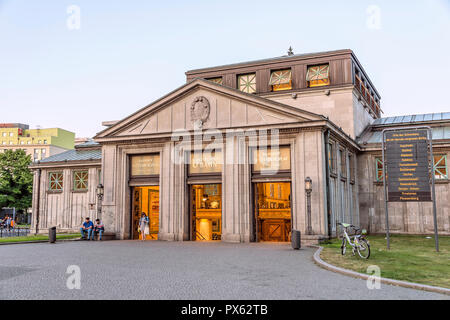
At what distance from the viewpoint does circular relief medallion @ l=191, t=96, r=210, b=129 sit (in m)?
27.8

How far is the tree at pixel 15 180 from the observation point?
66.4m

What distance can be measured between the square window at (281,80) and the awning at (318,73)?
1.57 meters

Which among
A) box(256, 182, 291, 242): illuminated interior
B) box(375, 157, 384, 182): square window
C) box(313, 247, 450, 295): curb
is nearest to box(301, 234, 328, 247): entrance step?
box(313, 247, 450, 295): curb

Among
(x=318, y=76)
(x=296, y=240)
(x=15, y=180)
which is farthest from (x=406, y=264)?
(x=15, y=180)

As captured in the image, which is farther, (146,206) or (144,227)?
(146,206)

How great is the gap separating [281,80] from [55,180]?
21.6 m

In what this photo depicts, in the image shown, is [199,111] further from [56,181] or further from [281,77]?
[56,181]

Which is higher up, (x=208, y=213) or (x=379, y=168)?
(x=379, y=168)

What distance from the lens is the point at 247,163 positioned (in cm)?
2603

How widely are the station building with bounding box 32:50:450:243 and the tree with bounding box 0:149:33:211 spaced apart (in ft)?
105

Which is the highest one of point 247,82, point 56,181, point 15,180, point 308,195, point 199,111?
point 247,82

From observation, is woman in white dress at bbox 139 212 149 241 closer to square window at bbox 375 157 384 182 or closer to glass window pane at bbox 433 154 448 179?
square window at bbox 375 157 384 182

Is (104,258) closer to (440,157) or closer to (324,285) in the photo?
(324,285)

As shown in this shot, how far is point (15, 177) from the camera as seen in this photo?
67.2 m
